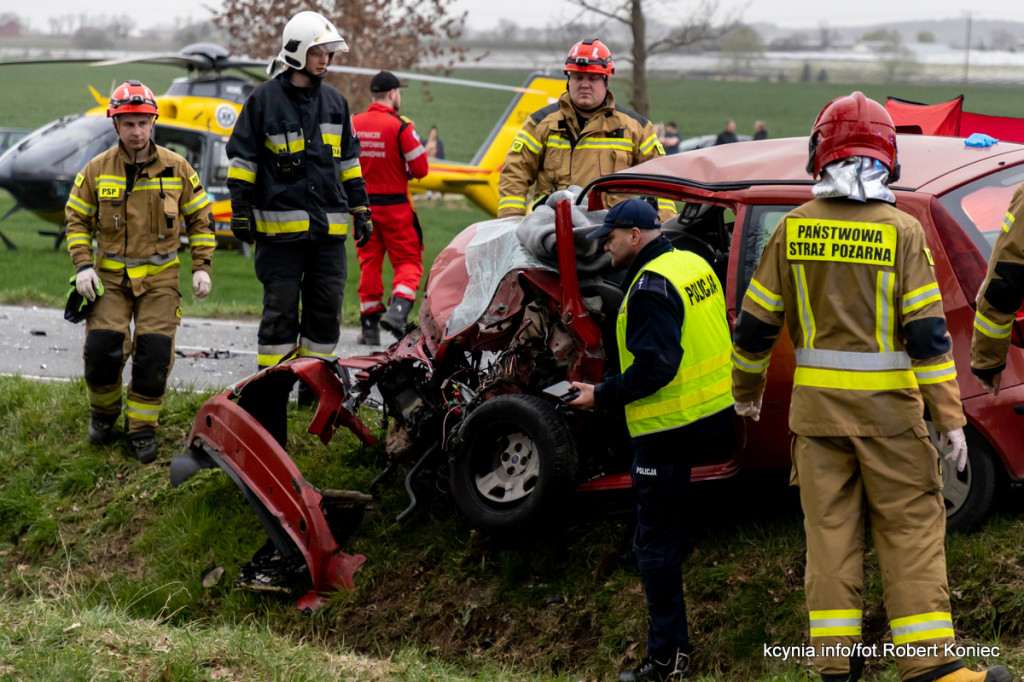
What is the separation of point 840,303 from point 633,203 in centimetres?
100

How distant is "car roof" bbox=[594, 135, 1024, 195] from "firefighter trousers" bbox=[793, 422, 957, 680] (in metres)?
1.30

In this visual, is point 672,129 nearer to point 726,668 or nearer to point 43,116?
point 726,668

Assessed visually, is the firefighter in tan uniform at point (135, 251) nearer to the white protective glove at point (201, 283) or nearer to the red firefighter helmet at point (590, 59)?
the white protective glove at point (201, 283)

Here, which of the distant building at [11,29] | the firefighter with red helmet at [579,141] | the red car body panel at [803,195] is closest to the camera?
the red car body panel at [803,195]

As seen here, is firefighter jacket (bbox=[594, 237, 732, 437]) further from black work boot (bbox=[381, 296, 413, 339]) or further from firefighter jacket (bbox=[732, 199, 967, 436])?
black work boot (bbox=[381, 296, 413, 339])

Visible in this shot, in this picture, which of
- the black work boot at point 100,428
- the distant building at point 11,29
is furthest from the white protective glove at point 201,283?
the distant building at point 11,29

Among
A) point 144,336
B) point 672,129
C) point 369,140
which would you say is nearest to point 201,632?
point 144,336

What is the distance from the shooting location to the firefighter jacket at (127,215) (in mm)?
6598

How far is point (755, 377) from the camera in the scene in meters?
3.76

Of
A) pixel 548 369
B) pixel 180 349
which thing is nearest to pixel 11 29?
pixel 180 349

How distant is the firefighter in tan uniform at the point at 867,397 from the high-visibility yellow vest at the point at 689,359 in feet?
1.97

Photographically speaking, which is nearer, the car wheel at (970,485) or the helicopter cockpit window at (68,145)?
the car wheel at (970,485)

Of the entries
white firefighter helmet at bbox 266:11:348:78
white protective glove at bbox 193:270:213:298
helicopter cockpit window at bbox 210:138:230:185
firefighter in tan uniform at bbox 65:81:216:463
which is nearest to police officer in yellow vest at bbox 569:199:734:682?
white firefighter helmet at bbox 266:11:348:78

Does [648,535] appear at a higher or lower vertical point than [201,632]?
higher
